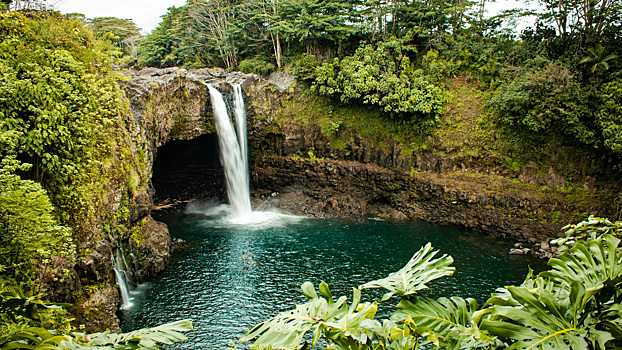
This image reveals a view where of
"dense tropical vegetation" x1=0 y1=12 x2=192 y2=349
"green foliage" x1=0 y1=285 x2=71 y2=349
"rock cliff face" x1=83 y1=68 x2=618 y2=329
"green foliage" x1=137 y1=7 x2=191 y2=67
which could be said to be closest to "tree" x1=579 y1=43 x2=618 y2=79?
"rock cliff face" x1=83 y1=68 x2=618 y2=329

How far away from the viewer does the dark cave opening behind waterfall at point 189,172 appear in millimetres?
23812

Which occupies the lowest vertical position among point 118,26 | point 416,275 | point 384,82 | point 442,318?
point 442,318

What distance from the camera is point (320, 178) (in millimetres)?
24641

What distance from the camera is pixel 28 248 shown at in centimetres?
663

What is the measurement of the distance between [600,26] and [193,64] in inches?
1087

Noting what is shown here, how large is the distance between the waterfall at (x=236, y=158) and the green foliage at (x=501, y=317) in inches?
810

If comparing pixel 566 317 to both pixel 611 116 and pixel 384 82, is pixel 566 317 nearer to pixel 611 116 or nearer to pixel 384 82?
pixel 611 116

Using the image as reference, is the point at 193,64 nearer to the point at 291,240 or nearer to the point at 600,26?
the point at 291,240

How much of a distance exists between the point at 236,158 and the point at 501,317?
2196 cm

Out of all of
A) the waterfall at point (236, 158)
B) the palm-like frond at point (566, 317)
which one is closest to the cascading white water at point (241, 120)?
the waterfall at point (236, 158)

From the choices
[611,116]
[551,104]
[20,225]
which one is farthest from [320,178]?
[20,225]

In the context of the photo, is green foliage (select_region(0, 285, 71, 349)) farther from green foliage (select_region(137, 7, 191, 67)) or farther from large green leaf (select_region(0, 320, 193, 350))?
green foliage (select_region(137, 7, 191, 67))

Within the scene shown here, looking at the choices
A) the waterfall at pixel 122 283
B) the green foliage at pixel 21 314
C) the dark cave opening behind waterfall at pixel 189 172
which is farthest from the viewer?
the dark cave opening behind waterfall at pixel 189 172

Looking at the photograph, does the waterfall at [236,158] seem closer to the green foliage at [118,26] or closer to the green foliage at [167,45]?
the green foliage at [167,45]
